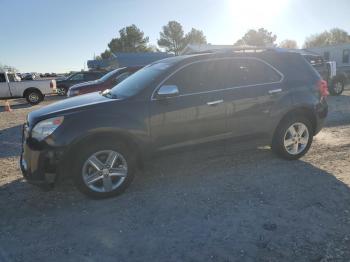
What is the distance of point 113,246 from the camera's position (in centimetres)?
340

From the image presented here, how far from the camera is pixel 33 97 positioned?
59.6ft

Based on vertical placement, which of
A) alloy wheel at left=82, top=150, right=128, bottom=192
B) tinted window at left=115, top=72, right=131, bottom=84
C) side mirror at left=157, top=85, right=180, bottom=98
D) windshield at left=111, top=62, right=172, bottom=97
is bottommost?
alloy wheel at left=82, top=150, right=128, bottom=192

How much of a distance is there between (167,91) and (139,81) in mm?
665

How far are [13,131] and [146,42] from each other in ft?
260

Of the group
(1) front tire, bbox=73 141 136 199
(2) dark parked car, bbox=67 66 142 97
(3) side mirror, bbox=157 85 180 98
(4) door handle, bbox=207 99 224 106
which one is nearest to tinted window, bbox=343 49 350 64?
(2) dark parked car, bbox=67 66 142 97

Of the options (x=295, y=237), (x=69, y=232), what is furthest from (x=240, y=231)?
(x=69, y=232)

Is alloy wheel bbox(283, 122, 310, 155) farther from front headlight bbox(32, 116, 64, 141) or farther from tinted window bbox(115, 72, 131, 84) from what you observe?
tinted window bbox(115, 72, 131, 84)

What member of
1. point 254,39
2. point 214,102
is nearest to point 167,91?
point 214,102

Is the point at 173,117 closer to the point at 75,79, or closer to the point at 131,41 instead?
the point at 75,79

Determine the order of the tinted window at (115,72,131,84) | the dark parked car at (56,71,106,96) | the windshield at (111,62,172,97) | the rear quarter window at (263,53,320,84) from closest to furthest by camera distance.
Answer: the windshield at (111,62,172,97) < the rear quarter window at (263,53,320,84) < the tinted window at (115,72,131,84) < the dark parked car at (56,71,106,96)

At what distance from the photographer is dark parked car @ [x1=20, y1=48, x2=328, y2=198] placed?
4.22 m

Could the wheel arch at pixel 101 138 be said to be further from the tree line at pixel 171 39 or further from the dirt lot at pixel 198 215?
the tree line at pixel 171 39

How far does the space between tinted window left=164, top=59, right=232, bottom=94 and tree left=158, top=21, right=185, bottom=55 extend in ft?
255

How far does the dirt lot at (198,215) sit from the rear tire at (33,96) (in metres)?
13.3
